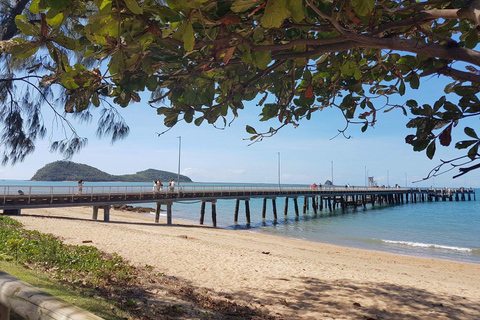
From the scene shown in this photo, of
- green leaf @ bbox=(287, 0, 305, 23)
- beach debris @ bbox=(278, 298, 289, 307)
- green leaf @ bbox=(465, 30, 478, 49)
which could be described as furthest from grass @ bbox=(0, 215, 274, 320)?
green leaf @ bbox=(465, 30, 478, 49)

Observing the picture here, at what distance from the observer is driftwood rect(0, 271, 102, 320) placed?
1.51 metres

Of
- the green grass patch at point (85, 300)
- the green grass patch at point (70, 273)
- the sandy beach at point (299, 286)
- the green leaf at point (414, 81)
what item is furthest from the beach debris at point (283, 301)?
the green leaf at point (414, 81)

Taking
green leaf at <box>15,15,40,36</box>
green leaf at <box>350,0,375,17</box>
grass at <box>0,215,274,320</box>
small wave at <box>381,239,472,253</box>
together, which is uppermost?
green leaf at <box>350,0,375,17</box>

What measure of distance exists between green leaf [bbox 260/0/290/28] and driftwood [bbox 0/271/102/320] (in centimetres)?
196

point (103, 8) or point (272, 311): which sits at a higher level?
point (103, 8)

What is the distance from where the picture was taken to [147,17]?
8.36 ft

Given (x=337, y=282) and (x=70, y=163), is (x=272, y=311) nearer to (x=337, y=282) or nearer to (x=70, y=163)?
(x=337, y=282)

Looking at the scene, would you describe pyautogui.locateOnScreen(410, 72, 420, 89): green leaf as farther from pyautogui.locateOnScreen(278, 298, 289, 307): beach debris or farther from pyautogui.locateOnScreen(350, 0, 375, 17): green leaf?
pyautogui.locateOnScreen(278, 298, 289, 307): beach debris

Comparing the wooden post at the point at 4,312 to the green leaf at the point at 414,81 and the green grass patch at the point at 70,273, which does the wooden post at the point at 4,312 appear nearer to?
the green grass patch at the point at 70,273

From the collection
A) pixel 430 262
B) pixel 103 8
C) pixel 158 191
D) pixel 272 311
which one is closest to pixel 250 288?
pixel 272 311

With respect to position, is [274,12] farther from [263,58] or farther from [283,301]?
[283,301]

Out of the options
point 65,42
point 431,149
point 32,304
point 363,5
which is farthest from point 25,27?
point 431,149

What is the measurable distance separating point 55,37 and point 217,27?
4.30 feet

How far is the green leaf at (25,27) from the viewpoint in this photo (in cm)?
241
